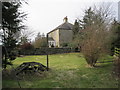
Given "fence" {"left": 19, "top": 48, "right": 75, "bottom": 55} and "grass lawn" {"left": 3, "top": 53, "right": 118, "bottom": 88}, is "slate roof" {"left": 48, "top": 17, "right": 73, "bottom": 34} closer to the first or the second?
"fence" {"left": 19, "top": 48, "right": 75, "bottom": 55}

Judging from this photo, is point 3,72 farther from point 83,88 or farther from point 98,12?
point 98,12

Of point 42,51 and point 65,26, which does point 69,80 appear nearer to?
point 42,51

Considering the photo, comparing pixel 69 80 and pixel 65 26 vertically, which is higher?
pixel 65 26

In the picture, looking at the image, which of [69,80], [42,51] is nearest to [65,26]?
[42,51]

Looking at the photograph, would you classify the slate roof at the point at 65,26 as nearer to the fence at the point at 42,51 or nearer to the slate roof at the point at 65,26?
the slate roof at the point at 65,26

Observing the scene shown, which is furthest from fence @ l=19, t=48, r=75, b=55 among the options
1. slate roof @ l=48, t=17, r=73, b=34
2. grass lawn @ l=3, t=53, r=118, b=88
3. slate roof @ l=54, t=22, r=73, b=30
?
grass lawn @ l=3, t=53, r=118, b=88

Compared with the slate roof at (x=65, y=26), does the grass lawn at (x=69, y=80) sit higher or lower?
lower

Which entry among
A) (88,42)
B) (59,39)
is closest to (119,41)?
(88,42)

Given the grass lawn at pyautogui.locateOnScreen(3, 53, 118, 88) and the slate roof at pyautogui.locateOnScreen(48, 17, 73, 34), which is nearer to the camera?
the grass lawn at pyautogui.locateOnScreen(3, 53, 118, 88)

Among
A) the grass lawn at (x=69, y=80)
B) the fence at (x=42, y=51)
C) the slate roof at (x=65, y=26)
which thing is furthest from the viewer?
the slate roof at (x=65, y=26)

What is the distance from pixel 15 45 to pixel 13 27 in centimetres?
102

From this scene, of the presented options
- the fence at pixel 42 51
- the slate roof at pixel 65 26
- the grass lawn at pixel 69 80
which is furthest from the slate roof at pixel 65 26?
the grass lawn at pixel 69 80

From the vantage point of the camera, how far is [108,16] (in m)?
18.5

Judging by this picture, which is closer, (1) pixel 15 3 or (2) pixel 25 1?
(1) pixel 15 3
